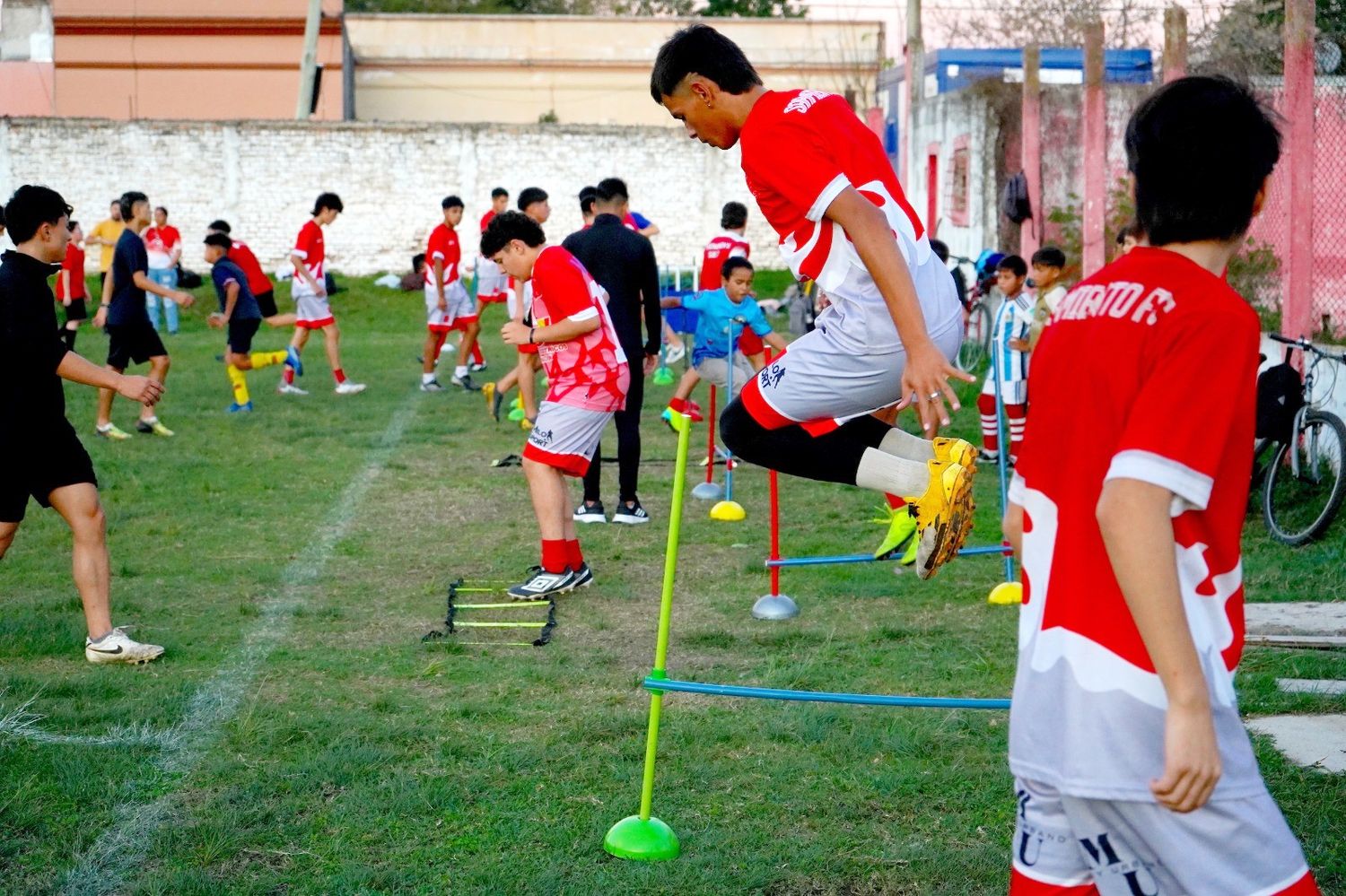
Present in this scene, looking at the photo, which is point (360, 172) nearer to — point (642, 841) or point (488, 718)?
point (488, 718)

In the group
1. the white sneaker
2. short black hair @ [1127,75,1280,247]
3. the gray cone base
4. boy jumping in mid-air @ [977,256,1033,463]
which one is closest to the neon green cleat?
the gray cone base

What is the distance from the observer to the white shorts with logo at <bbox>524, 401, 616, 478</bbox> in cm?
Answer: 771

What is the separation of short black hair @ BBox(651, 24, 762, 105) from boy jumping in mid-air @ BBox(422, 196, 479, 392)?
1289 centimetres

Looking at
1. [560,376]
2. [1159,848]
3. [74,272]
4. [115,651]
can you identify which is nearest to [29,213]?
[115,651]

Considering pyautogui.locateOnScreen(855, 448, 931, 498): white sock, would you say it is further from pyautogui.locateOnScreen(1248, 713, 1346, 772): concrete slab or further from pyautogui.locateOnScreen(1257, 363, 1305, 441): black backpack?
pyautogui.locateOnScreen(1257, 363, 1305, 441): black backpack

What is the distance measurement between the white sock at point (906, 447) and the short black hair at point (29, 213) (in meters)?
3.99

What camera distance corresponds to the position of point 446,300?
17141 millimetres

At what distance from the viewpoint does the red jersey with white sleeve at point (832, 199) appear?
154 inches

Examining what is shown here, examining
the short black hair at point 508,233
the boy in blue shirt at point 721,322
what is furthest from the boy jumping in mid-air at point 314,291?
the short black hair at point 508,233

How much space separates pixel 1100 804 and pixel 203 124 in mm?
31596

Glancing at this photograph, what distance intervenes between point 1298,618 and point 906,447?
3489 mm

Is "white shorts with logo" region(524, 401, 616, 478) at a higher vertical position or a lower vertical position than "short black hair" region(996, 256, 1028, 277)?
lower

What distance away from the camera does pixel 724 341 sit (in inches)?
433

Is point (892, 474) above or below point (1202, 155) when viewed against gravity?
below
